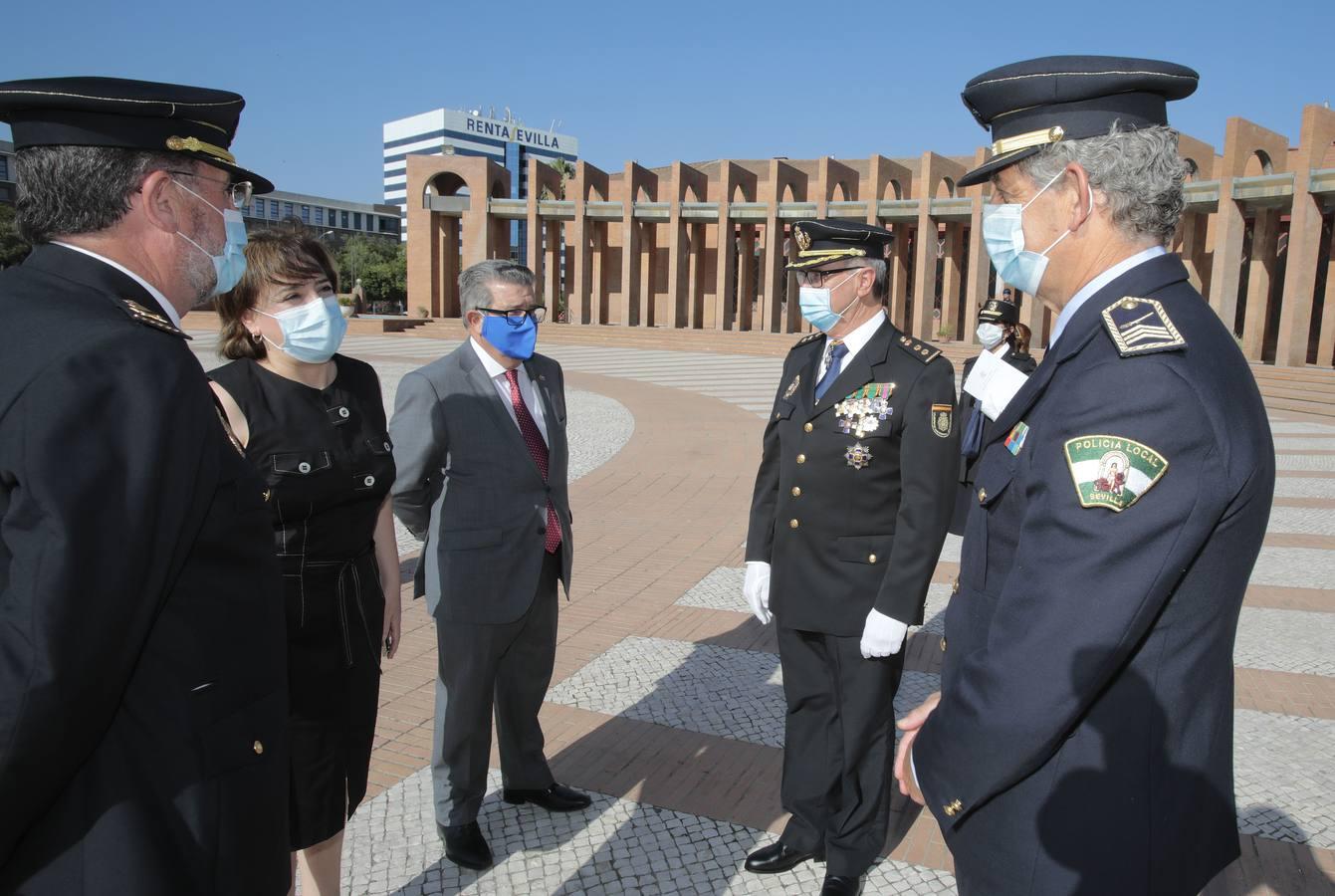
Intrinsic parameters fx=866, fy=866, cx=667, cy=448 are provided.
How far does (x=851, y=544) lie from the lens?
317 centimetres

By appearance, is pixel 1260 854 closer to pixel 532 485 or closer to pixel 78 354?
pixel 532 485

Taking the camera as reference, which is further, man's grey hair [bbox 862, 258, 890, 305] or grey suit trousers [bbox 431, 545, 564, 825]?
man's grey hair [bbox 862, 258, 890, 305]

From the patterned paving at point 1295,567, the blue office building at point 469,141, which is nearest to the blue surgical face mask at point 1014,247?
the patterned paving at point 1295,567

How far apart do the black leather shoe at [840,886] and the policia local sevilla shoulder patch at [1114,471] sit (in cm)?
208

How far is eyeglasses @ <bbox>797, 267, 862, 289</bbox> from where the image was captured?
3334 mm

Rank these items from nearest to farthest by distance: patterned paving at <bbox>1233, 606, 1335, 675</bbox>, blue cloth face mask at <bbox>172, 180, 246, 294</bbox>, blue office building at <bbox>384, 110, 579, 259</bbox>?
blue cloth face mask at <bbox>172, 180, 246, 294</bbox> → patterned paving at <bbox>1233, 606, 1335, 675</bbox> → blue office building at <bbox>384, 110, 579, 259</bbox>

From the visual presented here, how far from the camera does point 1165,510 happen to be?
1.39 m

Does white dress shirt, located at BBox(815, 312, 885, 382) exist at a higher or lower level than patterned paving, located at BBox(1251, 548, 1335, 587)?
higher

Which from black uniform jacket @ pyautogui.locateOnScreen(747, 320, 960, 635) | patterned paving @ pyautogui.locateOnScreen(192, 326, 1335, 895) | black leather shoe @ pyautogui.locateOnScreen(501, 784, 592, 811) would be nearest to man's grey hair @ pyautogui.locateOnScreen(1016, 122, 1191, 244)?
black uniform jacket @ pyautogui.locateOnScreen(747, 320, 960, 635)

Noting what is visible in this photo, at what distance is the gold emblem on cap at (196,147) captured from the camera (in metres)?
1.66

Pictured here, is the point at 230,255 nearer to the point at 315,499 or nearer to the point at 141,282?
the point at 141,282

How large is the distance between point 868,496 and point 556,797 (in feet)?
5.59

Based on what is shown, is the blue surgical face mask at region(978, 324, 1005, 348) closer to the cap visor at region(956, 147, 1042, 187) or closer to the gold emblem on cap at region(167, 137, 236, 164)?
the cap visor at region(956, 147, 1042, 187)

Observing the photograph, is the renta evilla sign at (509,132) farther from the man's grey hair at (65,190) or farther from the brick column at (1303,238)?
the man's grey hair at (65,190)
